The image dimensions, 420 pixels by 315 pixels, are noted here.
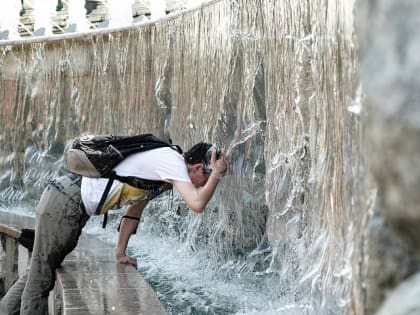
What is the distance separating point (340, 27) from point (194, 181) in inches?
50.2

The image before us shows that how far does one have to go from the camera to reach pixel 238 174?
765cm

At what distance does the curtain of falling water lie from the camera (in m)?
4.00

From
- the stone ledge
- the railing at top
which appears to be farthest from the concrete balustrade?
the railing at top

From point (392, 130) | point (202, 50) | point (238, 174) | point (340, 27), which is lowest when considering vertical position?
point (238, 174)

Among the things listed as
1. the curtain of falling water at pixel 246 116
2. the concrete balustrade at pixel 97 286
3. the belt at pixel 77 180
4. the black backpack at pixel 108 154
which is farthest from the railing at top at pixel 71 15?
the black backpack at pixel 108 154

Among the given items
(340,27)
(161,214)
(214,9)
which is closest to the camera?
(340,27)

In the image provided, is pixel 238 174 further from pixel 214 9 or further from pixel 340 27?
pixel 340 27

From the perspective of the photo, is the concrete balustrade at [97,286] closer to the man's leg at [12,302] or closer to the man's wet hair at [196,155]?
the man's leg at [12,302]

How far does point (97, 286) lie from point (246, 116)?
7.94 ft

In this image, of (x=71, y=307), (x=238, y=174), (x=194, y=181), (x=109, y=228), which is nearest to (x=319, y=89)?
(x=194, y=181)

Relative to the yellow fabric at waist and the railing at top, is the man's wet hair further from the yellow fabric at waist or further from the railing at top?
the railing at top

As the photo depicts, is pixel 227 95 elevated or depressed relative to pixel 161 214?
elevated

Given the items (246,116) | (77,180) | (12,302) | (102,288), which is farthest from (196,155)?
(246,116)

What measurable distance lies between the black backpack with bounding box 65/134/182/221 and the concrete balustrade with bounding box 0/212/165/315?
49 cm
